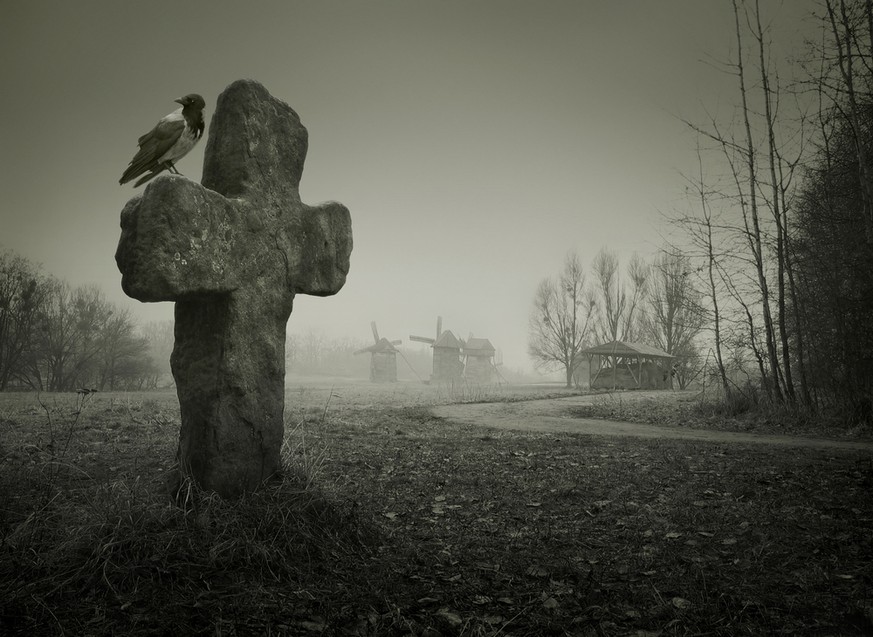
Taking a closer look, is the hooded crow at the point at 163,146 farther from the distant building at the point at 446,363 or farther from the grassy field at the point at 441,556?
the distant building at the point at 446,363

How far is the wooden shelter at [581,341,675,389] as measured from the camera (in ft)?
106

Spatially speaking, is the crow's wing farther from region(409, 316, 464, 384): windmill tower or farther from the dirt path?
region(409, 316, 464, 384): windmill tower

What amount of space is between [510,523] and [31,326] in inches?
1236

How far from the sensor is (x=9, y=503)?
2994 mm

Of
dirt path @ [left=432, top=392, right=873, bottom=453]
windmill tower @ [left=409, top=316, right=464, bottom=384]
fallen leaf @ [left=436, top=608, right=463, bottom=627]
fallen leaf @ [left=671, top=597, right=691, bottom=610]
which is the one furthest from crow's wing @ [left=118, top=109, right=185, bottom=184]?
windmill tower @ [left=409, top=316, right=464, bottom=384]

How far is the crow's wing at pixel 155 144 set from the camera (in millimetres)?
3393

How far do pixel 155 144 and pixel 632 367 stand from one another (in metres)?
35.8

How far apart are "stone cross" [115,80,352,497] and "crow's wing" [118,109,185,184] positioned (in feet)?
0.79

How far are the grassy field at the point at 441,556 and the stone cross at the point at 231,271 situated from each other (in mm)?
367

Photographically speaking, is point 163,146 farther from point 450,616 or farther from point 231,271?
point 450,616

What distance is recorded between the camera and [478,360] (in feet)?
193

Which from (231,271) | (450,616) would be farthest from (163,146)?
(450,616)

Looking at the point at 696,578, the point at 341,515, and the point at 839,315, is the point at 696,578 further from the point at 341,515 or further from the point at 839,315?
the point at 839,315

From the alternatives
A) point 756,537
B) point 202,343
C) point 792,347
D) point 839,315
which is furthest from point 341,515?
point 792,347
